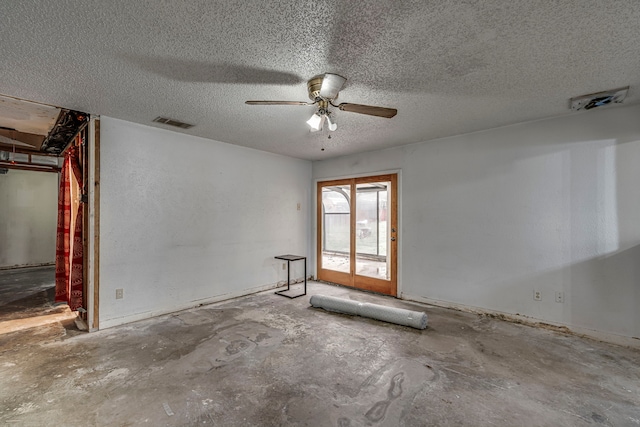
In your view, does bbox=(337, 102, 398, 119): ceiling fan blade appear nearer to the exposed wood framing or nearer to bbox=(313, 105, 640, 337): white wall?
bbox=(313, 105, 640, 337): white wall

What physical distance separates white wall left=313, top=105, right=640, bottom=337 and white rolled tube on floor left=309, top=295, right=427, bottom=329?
107 cm

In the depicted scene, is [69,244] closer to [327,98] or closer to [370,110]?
[327,98]

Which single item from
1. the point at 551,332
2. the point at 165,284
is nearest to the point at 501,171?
the point at 551,332

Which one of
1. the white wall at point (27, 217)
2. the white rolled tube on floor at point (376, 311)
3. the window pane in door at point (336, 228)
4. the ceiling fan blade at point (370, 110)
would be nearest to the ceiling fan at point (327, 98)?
the ceiling fan blade at point (370, 110)

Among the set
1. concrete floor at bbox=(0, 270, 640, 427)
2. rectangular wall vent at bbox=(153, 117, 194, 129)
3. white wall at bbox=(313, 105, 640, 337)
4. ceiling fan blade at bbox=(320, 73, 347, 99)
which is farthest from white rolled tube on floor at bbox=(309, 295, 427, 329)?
rectangular wall vent at bbox=(153, 117, 194, 129)

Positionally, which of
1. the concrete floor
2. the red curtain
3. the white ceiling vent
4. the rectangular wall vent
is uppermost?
the rectangular wall vent

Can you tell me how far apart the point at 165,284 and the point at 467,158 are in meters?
4.41

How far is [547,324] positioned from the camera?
324cm

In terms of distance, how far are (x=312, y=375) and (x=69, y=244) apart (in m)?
3.72

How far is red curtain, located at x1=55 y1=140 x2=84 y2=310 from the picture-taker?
329cm

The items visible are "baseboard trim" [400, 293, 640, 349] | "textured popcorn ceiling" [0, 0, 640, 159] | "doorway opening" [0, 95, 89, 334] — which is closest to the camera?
"textured popcorn ceiling" [0, 0, 640, 159]

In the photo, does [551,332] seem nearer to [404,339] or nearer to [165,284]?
[404,339]

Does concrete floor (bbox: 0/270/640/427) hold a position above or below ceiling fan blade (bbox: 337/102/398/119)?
below

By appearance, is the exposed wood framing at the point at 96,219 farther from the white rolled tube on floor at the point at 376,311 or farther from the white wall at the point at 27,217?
the white wall at the point at 27,217
